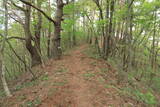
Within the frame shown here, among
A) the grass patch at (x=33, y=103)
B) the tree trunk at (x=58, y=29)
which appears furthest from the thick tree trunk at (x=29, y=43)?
the grass patch at (x=33, y=103)

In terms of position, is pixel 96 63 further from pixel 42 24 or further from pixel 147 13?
pixel 42 24

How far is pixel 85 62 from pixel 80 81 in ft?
8.54

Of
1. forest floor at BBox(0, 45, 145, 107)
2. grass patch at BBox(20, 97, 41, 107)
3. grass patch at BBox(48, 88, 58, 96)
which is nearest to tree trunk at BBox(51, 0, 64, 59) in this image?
forest floor at BBox(0, 45, 145, 107)

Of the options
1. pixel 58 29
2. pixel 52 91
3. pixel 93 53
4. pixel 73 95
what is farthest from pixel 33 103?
pixel 93 53

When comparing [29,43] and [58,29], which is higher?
[58,29]

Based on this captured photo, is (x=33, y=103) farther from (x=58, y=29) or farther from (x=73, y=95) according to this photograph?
(x=58, y=29)

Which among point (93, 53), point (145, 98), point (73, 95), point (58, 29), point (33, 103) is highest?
point (58, 29)

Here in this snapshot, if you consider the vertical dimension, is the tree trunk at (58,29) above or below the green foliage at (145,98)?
above

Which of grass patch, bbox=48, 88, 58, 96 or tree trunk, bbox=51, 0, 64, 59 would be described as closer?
grass patch, bbox=48, 88, 58, 96

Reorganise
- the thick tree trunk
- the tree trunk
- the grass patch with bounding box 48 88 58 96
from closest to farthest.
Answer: the grass patch with bounding box 48 88 58 96, the thick tree trunk, the tree trunk

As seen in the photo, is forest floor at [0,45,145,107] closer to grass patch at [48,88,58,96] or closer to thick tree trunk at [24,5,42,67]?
grass patch at [48,88,58,96]

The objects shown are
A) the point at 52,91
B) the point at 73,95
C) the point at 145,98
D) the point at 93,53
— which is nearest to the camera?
the point at 73,95

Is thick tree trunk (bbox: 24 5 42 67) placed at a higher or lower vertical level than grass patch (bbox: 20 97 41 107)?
higher

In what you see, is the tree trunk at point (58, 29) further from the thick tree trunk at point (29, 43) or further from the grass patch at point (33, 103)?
the grass patch at point (33, 103)
